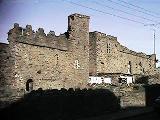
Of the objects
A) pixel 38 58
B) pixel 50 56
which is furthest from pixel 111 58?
pixel 38 58

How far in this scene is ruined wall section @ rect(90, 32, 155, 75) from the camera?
4534cm

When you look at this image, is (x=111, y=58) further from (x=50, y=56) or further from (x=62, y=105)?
(x=62, y=105)

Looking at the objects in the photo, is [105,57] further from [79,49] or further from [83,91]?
[83,91]

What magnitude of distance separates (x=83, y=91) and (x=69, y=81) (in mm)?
17081

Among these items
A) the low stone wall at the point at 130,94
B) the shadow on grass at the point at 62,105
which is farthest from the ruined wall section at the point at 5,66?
the shadow on grass at the point at 62,105

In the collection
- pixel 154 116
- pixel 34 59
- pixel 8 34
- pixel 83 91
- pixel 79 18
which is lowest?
pixel 154 116

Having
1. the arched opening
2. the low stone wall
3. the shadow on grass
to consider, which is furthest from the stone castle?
the shadow on grass

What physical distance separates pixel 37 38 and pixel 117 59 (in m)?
19.8

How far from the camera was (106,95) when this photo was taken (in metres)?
20.6

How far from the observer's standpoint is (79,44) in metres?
37.4

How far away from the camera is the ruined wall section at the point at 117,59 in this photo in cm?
4534

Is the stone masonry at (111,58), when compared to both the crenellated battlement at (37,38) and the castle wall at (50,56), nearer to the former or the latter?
the castle wall at (50,56)

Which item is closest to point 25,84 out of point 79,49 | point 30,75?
point 30,75

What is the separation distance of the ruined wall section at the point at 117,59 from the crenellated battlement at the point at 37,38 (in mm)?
10192
